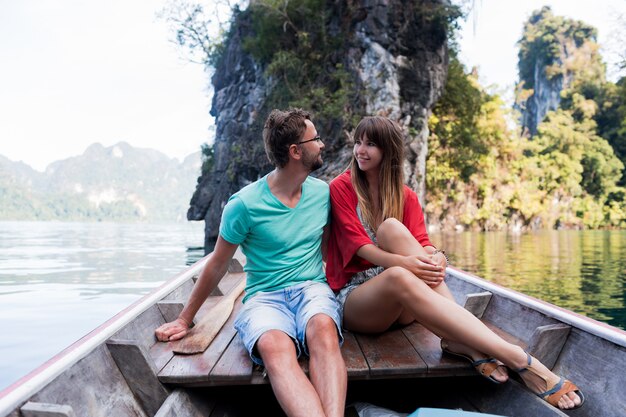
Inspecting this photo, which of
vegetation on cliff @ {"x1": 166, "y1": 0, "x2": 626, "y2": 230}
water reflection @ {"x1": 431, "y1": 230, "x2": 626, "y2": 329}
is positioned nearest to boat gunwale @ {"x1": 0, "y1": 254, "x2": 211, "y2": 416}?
water reflection @ {"x1": 431, "y1": 230, "x2": 626, "y2": 329}

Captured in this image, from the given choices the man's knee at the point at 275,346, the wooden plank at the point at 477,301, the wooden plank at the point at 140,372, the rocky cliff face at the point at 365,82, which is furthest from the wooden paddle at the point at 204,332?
the rocky cliff face at the point at 365,82

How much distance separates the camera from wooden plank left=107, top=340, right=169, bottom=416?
68.2 inches

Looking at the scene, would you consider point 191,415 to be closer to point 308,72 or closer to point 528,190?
point 308,72

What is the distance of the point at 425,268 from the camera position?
203cm

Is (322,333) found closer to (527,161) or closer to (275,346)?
(275,346)

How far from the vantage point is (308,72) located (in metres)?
14.4

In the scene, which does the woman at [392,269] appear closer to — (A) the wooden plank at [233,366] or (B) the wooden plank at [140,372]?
(A) the wooden plank at [233,366]

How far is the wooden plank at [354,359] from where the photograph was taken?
72.6 inches

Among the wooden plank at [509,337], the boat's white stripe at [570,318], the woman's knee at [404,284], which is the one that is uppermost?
the woman's knee at [404,284]

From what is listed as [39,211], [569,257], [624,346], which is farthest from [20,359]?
[39,211]

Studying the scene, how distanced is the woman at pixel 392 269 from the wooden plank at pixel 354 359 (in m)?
0.10

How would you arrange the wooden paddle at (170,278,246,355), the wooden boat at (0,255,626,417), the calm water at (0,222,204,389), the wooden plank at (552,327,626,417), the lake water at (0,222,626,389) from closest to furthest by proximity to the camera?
the wooden boat at (0,255,626,417)
the wooden plank at (552,327,626,417)
the wooden paddle at (170,278,246,355)
the calm water at (0,222,204,389)
the lake water at (0,222,626,389)

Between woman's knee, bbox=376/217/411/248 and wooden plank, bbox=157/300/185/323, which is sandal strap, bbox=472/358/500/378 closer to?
woman's knee, bbox=376/217/411/248

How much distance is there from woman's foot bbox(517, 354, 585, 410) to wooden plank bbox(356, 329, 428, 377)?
367mm
